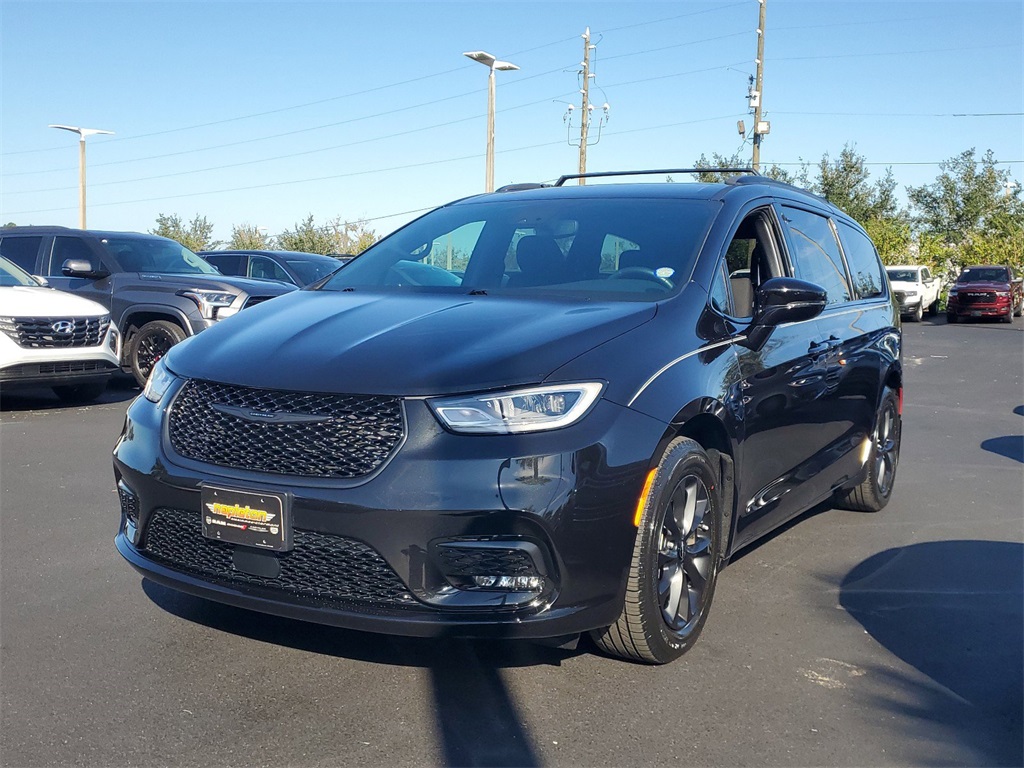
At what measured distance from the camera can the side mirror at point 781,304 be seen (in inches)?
169

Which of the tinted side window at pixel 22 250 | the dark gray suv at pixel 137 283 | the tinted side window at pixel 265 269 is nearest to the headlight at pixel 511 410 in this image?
the dark gray suv at pixel 137 283

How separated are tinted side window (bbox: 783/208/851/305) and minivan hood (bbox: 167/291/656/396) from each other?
1.61 metres


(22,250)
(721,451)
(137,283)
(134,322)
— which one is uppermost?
(22,250)

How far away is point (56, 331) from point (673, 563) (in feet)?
25.6

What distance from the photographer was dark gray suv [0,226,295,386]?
450 inches

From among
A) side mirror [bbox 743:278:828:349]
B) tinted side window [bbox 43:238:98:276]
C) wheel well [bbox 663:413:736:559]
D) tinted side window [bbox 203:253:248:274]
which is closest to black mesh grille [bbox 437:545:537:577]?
wheel well [bbox 663:413:736:559]

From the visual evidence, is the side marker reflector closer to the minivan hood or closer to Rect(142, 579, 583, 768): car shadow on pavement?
the minivan hood

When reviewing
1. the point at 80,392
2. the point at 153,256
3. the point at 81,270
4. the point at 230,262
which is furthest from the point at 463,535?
the point at 230,262

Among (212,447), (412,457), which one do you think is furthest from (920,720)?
(212,447)

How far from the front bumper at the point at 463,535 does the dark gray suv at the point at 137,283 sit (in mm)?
8044

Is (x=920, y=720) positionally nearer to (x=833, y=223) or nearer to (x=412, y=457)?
(x=412, y=457)

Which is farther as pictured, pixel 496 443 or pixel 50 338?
pixel 50 338

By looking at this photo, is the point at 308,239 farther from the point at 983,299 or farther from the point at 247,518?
the point at 247,518

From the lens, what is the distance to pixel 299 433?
331cm
